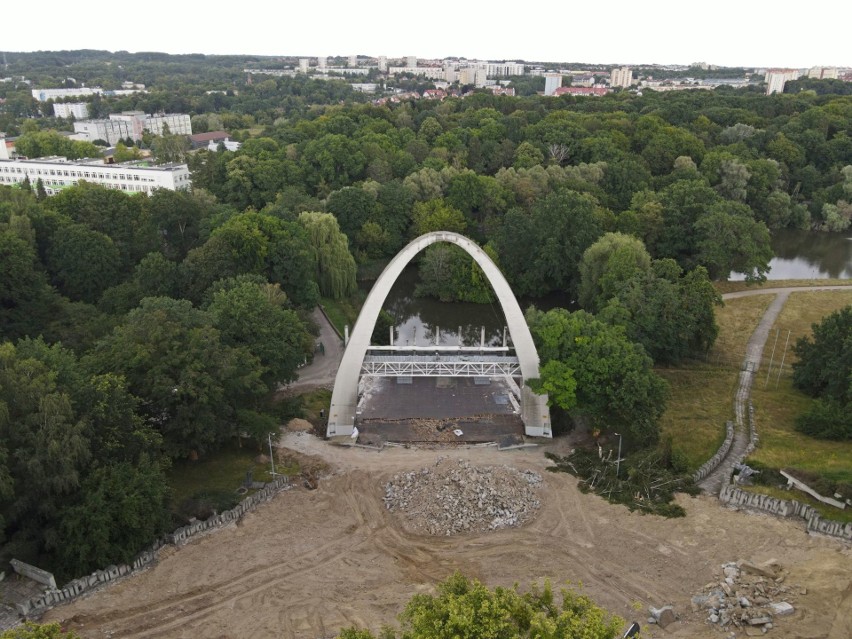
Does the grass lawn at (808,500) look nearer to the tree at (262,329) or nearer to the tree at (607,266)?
the tree at (607,266)

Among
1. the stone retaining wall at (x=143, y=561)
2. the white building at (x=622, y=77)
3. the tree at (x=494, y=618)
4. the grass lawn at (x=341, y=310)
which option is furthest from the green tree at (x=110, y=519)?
the white building at (x=622, y=77)

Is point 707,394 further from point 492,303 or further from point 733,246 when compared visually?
point 492,303

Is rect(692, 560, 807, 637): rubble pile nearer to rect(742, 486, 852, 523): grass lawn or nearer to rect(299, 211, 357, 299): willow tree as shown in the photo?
rect(742, 486, 852, 523): grass lawn

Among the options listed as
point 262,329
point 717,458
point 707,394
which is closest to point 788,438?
point 717,458

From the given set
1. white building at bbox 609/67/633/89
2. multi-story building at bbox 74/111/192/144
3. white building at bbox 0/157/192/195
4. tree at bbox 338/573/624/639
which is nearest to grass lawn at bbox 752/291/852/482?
tree at bbox 338/573/624/639

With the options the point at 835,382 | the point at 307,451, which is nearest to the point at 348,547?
the point at 307,451

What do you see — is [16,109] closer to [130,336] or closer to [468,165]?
[468,165]
